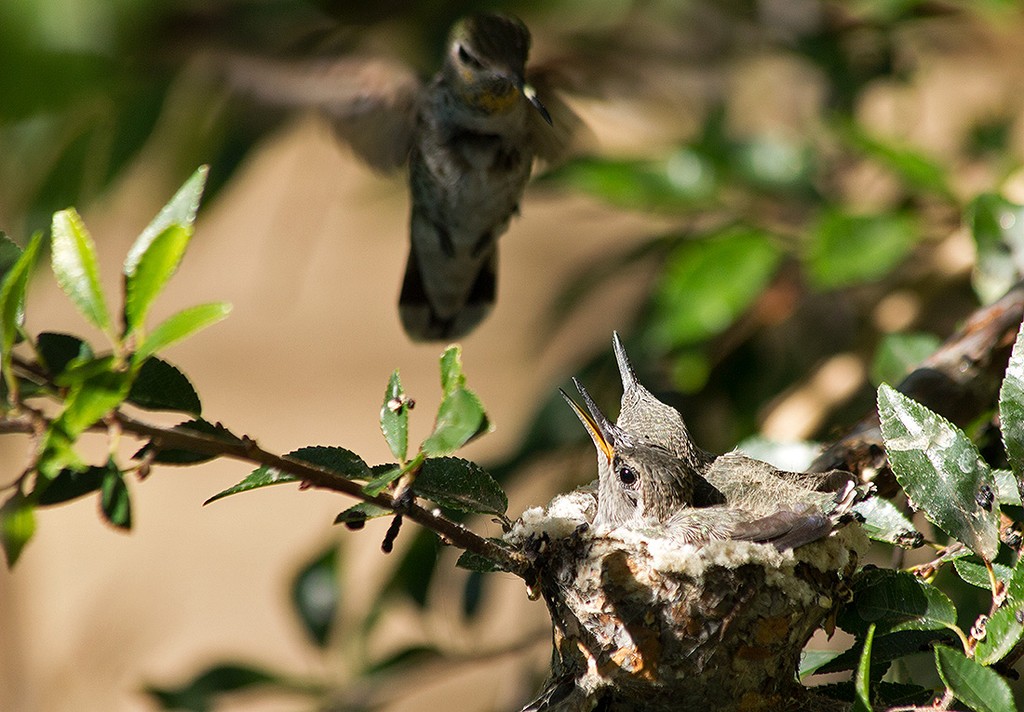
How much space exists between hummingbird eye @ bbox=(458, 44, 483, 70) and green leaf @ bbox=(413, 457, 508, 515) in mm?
1161

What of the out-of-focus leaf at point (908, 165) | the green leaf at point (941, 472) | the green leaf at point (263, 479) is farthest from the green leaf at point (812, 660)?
the out-of-focus leaf at point (908, 165)

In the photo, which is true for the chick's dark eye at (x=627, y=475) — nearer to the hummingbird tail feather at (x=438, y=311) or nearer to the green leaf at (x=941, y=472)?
the green leaf at (x=941, y=472)

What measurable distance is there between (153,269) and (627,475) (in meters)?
1.02

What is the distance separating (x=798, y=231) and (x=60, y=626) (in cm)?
451

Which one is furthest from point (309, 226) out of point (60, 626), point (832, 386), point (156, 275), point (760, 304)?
point (156, 275)

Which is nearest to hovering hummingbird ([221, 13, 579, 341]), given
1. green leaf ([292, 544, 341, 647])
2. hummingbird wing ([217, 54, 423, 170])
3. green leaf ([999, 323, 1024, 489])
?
hummingbird wing ([217, 54, 423, 170])

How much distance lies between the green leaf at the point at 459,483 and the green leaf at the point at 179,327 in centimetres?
29

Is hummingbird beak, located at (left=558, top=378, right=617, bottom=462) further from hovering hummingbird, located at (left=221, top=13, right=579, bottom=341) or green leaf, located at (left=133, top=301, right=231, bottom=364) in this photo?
green leaf, located at (left=133, top=301, right=231, bottom=364)

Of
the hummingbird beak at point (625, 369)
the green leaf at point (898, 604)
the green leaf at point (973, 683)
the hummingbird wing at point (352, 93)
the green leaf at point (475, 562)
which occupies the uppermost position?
the hummingbird wing at point (352, 93)

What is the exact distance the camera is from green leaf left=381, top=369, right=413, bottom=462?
1067 millimetres

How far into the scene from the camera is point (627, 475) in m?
1.85

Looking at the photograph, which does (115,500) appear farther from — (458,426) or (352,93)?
(352,93)

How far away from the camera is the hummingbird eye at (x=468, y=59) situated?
85.5 inches

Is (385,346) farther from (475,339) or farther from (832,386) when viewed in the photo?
(832,386)
